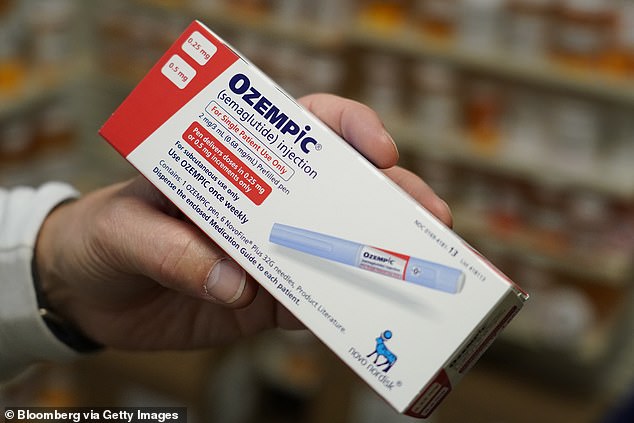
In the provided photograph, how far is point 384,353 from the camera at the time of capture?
832 millimetres

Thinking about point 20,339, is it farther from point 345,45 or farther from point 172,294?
point 345,45

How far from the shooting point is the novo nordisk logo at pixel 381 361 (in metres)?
0.83

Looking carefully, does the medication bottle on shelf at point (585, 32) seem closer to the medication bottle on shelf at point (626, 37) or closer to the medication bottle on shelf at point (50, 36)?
the medication bottle on shelf at point (626, 37)

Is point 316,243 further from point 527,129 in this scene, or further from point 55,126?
point 55,126

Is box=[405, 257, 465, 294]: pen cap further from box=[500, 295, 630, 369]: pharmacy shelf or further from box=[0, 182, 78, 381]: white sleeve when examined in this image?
box=[500, 295, 630, 369]: pharmacy shelf

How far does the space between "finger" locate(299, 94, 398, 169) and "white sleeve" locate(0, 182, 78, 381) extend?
1.30ft

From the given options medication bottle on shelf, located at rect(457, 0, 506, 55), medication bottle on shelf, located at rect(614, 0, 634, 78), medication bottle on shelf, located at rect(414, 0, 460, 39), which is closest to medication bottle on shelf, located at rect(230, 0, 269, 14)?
medication bottle on shelf, located at rect(414, 0, 460, 39)

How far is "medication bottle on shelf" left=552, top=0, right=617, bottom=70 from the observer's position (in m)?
2.10

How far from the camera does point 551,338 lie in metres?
2.33

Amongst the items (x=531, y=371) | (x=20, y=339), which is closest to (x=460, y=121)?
(x=531, y=371)

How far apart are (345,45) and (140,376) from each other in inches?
45.7
